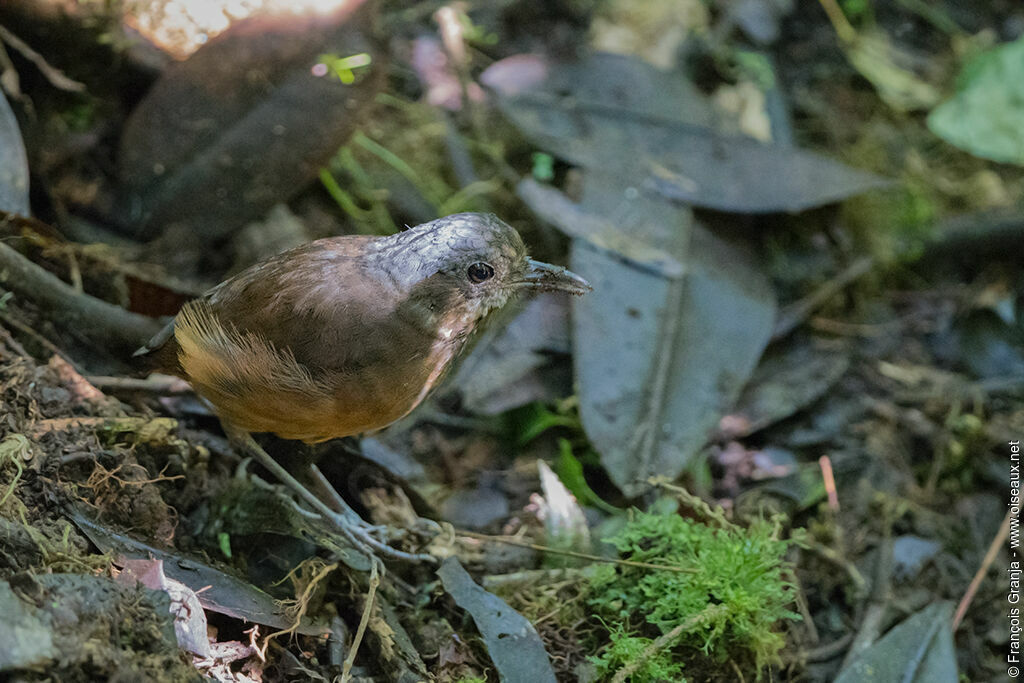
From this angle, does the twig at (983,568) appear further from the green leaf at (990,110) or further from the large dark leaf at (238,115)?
the large dark leaf at (238,115)

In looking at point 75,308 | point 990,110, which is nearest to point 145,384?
point 75,308

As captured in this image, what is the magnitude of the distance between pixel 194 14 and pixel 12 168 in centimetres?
113

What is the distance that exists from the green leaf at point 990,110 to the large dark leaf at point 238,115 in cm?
323

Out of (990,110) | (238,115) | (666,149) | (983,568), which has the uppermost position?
(238,115)

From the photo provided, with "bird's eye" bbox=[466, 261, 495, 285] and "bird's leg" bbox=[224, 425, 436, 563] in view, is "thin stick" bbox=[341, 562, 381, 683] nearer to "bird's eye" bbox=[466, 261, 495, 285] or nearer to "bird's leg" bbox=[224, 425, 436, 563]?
"bird's leg" bbox=[224, 425, 436, 563]

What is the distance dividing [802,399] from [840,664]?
1.28 metres

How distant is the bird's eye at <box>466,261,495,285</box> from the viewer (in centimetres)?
310

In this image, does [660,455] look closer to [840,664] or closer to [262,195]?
[840,664]

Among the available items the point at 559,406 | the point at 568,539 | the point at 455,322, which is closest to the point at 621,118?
the point at 559,406

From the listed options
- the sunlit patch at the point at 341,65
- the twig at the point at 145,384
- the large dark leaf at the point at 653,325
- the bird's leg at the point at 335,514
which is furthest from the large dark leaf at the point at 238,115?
the bird's leg at the point at 335,514

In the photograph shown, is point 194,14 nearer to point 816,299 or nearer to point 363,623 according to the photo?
point 363,623

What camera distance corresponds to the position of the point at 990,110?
523 centimetres

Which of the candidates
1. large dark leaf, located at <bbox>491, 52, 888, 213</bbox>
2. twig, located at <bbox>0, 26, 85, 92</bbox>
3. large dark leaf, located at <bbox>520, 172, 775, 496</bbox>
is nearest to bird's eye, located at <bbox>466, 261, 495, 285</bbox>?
large dark leaf, located at <bbox>520, 172, 775, 496</bbox>

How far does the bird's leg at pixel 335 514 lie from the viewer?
3.15 meters
